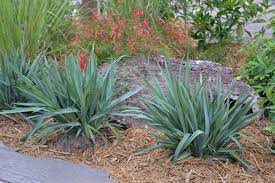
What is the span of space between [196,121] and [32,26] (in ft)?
7.91

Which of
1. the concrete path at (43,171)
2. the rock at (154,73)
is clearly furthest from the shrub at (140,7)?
the concrete path at (43,171)

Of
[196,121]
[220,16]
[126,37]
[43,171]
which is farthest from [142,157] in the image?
[220,16]

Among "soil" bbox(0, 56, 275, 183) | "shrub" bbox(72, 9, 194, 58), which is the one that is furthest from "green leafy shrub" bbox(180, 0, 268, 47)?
"soil" bbox(0, 56, 275, 183)

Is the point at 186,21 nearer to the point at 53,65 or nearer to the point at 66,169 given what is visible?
the point at 53,65

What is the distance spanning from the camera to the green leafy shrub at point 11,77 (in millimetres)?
4414

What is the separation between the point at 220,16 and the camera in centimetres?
646

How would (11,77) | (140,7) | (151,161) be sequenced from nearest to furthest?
(151,161)
(11,77)
(140,7)

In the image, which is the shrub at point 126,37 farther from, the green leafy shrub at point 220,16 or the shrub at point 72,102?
the shrub at point 72,102

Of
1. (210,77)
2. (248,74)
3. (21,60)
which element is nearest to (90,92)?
(21,60)

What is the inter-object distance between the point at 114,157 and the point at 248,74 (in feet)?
6.07

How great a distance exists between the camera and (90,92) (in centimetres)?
389

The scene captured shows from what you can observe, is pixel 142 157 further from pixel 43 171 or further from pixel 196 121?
pixel 43 171

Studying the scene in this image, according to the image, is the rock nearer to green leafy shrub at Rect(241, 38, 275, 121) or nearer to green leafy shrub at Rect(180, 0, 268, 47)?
green leafy shrub at Rect(241, 38, 275, 121)

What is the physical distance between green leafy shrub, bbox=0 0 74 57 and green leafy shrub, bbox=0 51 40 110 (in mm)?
286
